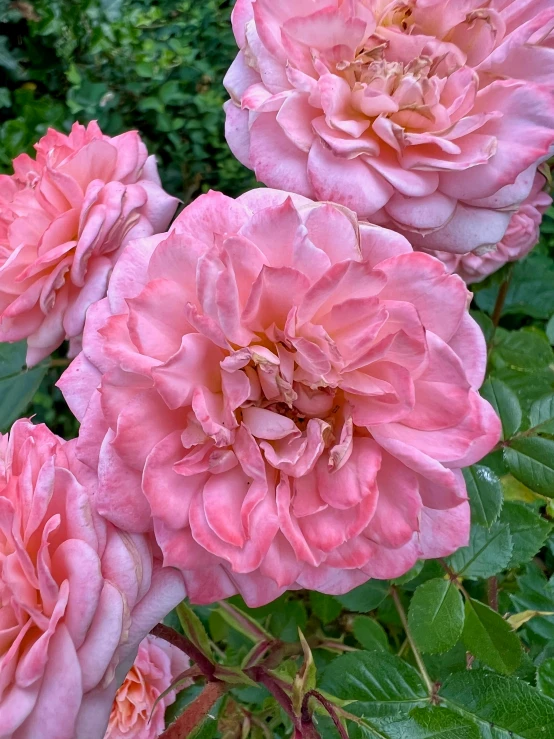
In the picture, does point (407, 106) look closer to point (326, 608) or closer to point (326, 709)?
point (326, 709)

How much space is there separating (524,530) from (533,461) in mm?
87

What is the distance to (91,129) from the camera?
763 millimetres

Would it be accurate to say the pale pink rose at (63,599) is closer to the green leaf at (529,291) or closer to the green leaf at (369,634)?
the green leaf at (369,634)

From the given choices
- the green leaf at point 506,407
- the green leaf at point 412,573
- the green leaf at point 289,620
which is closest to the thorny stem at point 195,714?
the green leaf at point 412,573

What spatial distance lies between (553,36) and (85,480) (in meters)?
0.64

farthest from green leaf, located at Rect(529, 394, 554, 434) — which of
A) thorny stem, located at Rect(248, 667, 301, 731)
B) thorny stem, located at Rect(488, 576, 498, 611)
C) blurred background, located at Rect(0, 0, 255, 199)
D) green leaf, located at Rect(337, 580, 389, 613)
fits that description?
blurred background, located at Rect(0, 0, 255, 199)

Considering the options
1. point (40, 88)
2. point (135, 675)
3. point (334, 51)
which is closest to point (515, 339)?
point (334, 51)

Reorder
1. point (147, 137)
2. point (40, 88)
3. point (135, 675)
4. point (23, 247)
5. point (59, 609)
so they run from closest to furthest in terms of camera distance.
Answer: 1. point (59, 609)
2. point (23, 247)
3. point (135, 675)
4. point (147, 137)
5. point (40, 88)

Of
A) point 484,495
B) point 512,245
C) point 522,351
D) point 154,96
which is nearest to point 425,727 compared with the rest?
point 484,495

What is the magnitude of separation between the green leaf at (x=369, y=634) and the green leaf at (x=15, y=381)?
61 centimetres

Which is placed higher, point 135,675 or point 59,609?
point 59,609

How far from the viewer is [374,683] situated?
687 mm

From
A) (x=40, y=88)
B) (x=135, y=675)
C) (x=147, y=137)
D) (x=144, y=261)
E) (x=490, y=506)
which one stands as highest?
(x=144, y=261)

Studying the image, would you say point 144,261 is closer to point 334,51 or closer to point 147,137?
point 334,51
